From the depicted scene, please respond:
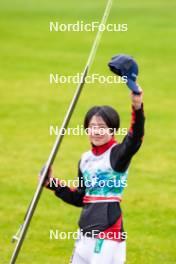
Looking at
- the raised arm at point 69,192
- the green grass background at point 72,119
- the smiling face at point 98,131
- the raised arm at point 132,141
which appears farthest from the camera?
the green grass background at point 72,119

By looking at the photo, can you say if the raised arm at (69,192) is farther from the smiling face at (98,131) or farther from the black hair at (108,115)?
the black hair at (108,115)

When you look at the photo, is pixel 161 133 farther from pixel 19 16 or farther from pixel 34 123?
pixel 19 16

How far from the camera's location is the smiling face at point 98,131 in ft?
21.9

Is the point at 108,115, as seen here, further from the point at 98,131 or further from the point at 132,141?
the point at 132,141

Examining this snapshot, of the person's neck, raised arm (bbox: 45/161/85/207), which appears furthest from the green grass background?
the person's neck

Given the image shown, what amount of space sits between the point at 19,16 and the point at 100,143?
27594 mm

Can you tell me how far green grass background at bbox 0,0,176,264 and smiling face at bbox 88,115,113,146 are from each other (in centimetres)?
308

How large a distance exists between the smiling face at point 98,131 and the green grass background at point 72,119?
3.08m

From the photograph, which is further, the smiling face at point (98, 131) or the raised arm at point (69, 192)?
the raised arm at point (69, 192)

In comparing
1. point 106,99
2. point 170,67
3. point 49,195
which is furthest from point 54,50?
point 49,195

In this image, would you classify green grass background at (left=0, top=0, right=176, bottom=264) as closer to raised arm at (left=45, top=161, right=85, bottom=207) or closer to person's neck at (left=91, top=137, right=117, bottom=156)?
raised arm at (left=45, top=161, right=85, bottom=207)

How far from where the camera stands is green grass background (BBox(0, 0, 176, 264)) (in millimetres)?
10516

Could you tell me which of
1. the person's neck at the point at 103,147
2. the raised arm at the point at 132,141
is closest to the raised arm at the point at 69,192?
the person's neck at the point at 103,147

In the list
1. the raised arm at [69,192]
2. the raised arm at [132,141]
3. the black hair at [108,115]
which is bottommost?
the raised arm at [69,192]
